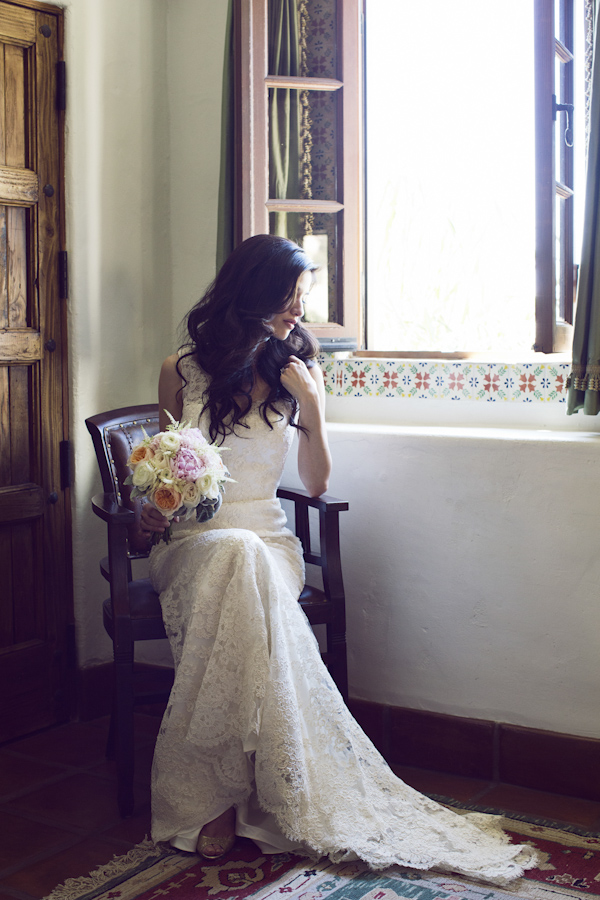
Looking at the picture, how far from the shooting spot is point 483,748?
2518 millimetres

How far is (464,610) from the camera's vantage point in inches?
101

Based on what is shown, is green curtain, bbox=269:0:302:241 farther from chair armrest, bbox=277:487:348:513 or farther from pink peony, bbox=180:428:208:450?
pink peony, bbox=180:428:208:450

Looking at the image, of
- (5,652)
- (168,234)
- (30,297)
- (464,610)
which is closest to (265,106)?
(168,234)

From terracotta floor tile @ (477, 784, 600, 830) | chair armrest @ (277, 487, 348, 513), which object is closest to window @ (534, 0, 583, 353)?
chair armrest @ (277, 487, 348, 513)

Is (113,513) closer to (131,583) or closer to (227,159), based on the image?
(131,583)

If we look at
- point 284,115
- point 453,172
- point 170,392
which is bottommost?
point 170,392

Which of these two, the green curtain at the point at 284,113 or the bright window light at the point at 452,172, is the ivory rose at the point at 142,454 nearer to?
the green curtain at the point at 284,113

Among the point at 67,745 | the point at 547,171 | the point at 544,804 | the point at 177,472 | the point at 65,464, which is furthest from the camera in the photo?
the point at 65,464

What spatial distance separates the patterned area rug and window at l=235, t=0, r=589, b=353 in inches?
54.8

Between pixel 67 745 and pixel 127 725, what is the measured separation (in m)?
0.66

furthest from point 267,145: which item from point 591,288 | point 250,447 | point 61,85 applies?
point 591,288

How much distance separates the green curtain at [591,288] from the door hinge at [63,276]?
1613 mm

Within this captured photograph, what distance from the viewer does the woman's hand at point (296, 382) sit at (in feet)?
8.13

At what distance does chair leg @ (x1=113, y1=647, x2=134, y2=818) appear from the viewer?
223 centimetres
